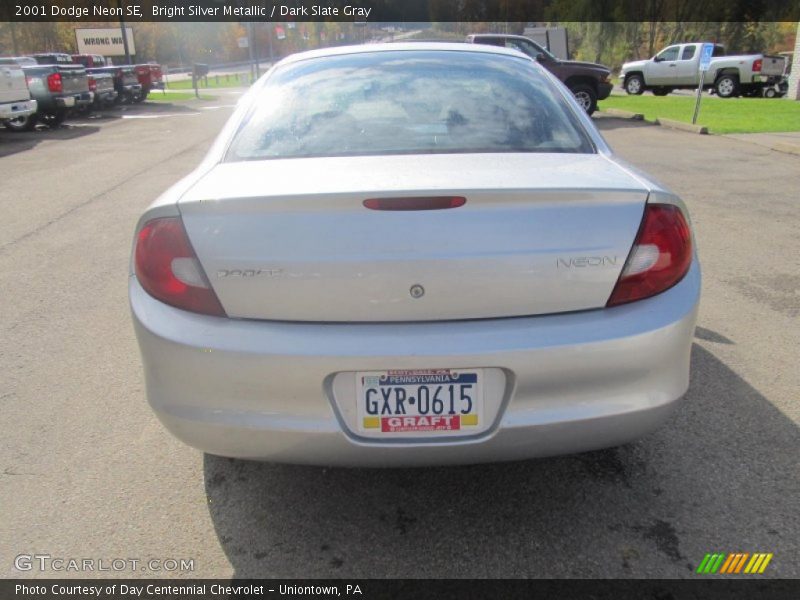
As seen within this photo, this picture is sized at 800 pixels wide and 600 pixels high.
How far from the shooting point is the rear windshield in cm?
271

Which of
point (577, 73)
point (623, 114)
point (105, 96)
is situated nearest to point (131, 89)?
point (105, 96)

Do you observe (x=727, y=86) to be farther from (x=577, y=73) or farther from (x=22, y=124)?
(x=22, y=124)

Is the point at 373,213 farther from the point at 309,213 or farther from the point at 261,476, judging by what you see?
the point at 261,476

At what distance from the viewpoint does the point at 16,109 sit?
14758 mm

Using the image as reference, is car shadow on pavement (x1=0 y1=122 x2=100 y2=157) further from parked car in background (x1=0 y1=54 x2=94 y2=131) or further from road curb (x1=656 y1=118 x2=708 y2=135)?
road curb (x1=656 y1=118 x2=708 y2=135)

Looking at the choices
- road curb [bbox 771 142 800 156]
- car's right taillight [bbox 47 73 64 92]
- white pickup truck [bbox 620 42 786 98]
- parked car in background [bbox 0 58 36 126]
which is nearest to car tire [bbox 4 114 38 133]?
car's right taillight [bbox 47 73 64 92]

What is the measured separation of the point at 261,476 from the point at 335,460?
76 cm

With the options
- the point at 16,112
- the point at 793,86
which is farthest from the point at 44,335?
the point at 793,86

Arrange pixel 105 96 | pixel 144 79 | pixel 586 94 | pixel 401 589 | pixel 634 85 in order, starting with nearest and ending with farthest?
pixel 401 589, pixel 586 94, pixel 105 96, pixel 634 85, pixel 144 79

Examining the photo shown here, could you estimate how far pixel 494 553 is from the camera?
2344 mm

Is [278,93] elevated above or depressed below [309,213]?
above

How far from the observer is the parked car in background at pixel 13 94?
14.4 metres

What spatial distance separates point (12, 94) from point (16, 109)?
1.00ft

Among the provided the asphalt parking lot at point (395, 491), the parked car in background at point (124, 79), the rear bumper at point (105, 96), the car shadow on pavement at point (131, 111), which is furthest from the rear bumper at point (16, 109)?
the asphalt parking lot at point (395, 491)
